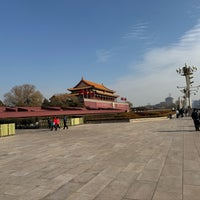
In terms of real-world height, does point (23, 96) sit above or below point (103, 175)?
above

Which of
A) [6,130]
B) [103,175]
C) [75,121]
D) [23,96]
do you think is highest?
[23,96]

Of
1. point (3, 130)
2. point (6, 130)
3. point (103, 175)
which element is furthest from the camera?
point (6, 130)

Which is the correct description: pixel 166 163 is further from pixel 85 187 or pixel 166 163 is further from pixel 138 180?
pixel 85 187

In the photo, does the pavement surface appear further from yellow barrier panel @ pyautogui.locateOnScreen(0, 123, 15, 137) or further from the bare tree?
the bare tree

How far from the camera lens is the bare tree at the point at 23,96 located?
56312mm

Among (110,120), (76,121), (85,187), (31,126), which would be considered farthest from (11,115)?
(85,187)

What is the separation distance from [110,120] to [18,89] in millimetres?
36189

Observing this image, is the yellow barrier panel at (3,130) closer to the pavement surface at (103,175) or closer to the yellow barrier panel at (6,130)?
the yellow barrier panel at (6,130)

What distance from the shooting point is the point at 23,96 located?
5697 centimetres

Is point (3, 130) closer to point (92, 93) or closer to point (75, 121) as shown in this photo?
point (75, 121)

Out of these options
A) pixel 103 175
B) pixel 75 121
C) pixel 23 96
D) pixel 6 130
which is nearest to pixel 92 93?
pixel 23 96

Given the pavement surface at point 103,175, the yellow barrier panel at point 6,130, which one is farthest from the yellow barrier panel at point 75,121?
the pavement surface at point 103,175

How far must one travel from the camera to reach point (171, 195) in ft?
14.3

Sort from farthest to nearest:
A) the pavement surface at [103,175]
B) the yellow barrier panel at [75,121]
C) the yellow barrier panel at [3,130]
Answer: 1. the yellow barrier panel at [75,121]
2. the yellow barrier panel at [3,130]
3. the pavement surface at [103,175]
